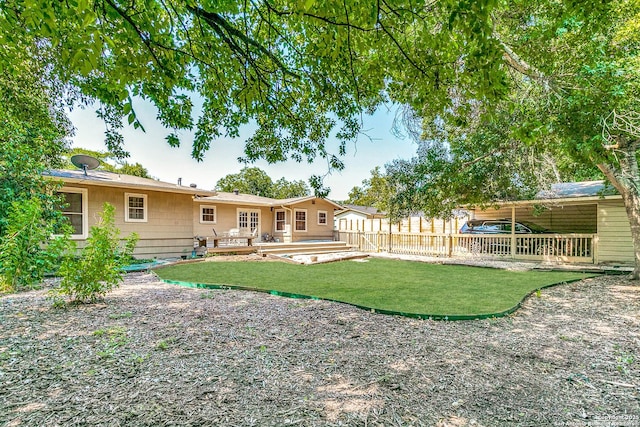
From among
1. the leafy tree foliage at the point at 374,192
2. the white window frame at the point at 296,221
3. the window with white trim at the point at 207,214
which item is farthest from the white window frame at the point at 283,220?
the leafy tree foliage at the point at 374,192

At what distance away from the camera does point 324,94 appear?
15.1ft

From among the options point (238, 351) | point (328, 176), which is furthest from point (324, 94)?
point (238, 351)

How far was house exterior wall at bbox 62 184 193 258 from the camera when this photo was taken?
32.4 ft

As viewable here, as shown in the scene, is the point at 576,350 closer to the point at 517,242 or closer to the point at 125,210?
the point at 517,242

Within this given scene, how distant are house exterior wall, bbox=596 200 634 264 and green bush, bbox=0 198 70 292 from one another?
48.0 feet

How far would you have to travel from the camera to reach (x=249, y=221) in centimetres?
1692

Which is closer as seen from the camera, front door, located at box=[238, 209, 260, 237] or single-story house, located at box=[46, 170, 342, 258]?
single-story house, located at box=[46, 170, 342, 258]

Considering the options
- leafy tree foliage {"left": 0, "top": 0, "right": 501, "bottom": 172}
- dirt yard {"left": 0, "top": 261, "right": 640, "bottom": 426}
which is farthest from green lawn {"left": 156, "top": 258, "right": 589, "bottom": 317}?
leafy tree foliage {"left": 0, "top": 0, "right": 501, "bottom": 172}

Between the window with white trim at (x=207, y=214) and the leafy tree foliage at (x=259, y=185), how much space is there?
25968 millimetres

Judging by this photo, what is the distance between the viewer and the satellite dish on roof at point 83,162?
9.99 meters

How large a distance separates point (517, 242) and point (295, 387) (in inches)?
493

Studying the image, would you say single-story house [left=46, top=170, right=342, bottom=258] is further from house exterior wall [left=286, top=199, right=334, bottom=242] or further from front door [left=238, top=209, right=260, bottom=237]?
house exterior wall [left=286, top=199, right=334, bottom=242]

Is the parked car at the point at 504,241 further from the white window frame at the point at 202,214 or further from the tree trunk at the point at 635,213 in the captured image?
the white window frame at the point at 202,214

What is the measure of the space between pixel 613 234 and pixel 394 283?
28.5 ft
